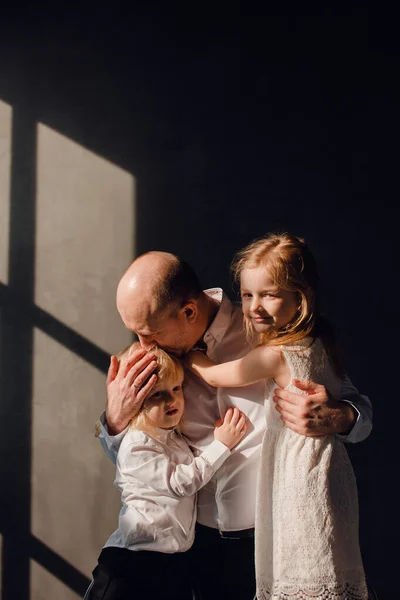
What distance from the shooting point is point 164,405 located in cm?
191

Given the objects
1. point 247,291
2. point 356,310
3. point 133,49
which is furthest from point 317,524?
point 133,49

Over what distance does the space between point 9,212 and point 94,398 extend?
0.88m

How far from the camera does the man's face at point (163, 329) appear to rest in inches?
74.9

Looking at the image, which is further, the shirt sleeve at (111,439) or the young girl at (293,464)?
the shirt sleeve at (111,439)

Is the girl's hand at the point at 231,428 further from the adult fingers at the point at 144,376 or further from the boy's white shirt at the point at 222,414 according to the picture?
the adult fingers at the point at 144,376

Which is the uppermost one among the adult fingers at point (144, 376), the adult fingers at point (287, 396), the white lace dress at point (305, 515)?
the adult fingers at point (144, 376)

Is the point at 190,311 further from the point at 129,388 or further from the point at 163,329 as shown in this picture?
the point at 129,388

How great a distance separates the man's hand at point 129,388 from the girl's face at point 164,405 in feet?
0.09

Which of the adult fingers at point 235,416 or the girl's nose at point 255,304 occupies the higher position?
the girl's nose at point 255,304

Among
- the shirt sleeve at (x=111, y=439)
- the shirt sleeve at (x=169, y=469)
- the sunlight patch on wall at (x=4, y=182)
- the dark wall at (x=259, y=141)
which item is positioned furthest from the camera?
the sunlight patch on wall at (x=4, y=182)

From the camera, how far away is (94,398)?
2.86 metres

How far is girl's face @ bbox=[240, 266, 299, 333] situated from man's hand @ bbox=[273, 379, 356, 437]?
0.18 metres

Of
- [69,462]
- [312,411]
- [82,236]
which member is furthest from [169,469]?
[82,236]

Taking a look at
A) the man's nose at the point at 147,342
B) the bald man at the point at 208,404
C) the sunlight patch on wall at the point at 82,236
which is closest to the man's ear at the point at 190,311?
the bald man at the point at 208,404
